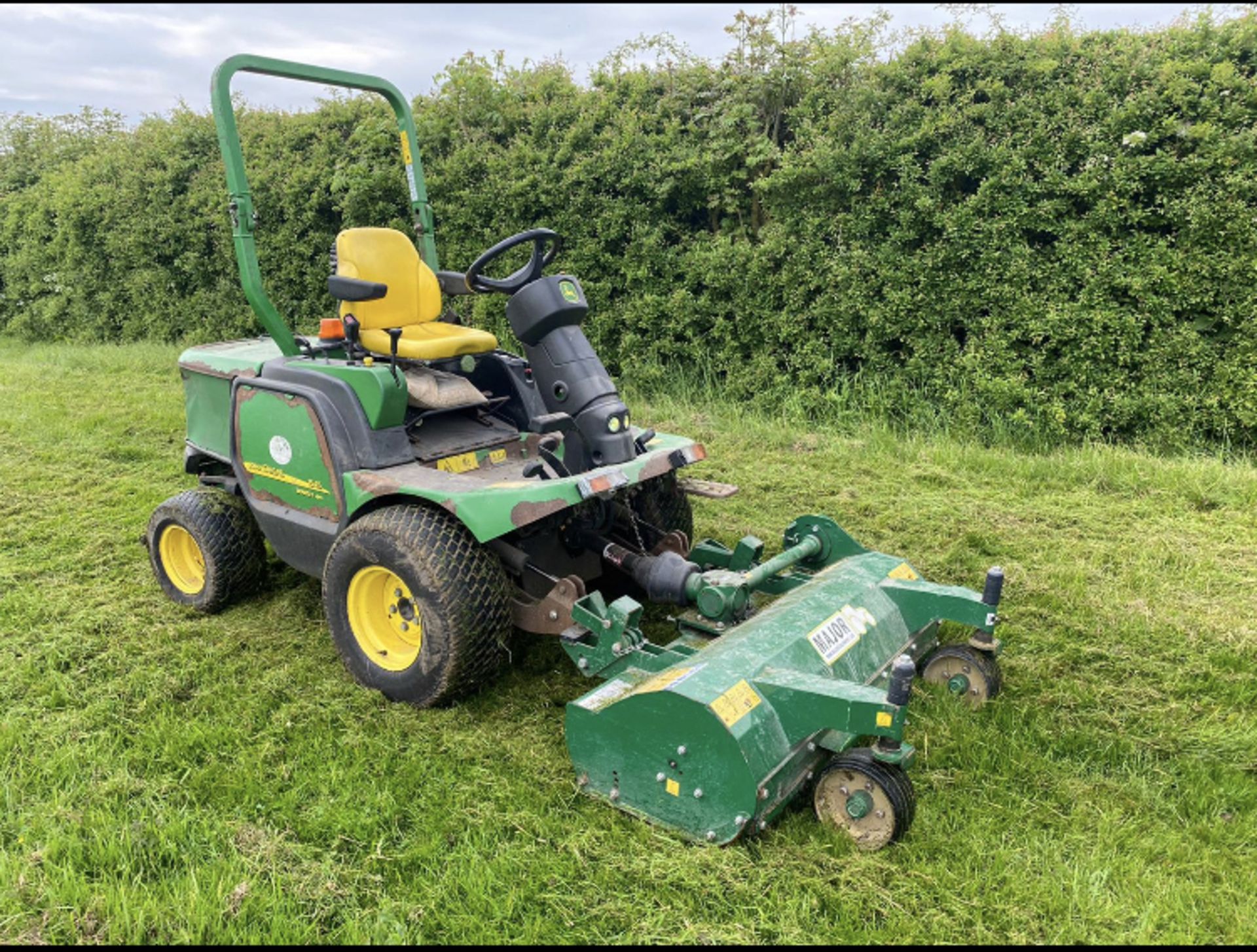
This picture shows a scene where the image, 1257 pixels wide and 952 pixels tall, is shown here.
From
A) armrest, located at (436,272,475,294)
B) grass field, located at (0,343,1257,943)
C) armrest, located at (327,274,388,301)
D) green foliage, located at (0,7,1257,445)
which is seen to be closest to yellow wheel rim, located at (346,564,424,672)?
grass field, located at (0,343,1257,943)

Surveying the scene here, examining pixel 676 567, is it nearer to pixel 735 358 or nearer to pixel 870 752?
pixel 870 752

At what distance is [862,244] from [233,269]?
7.66 metres

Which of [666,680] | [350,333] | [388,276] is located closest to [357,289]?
[350,333]

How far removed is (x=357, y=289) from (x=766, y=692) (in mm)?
2361

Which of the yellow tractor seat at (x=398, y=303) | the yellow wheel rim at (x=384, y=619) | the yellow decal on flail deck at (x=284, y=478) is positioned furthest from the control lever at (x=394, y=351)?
the yellow wheel rim at (x=384, y=619)

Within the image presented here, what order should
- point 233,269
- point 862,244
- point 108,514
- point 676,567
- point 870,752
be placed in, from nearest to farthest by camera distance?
point 870,752 → point 676,567 → point 108,514 → point 862,244 → point 233,269

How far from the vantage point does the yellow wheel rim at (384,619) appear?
339 cm

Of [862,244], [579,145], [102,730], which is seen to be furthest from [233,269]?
[102,730]

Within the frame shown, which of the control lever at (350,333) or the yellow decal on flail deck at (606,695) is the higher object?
the control lever at (350,333)

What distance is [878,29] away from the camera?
6.49 m

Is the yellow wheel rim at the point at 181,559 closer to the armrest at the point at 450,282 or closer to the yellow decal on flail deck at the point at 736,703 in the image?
the armrest at the point at 450,282

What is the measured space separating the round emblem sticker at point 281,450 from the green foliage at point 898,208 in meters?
4.08

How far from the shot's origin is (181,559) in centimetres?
437

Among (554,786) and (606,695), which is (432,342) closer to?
(606,695)
